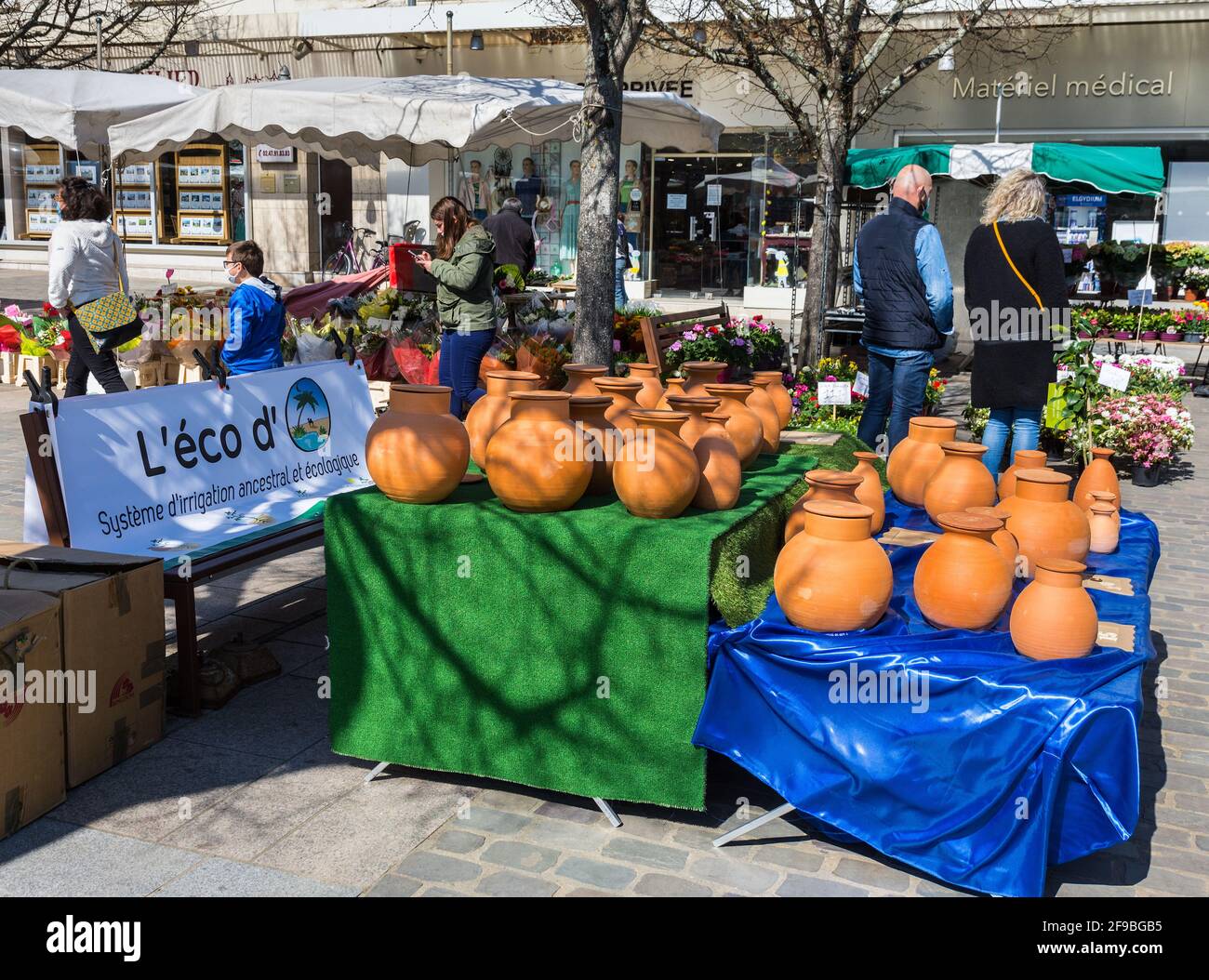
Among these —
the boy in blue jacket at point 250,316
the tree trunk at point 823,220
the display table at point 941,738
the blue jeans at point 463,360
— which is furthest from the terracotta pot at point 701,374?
the tree trunk at point 823,220

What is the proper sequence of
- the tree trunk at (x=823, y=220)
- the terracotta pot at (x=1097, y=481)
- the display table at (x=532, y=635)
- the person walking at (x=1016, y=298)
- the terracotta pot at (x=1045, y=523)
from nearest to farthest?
1. the display table at (x=532, y=635)
2. the terracotta pot at (x=1045, y=523)
3. the terracotta pot at (x=1097, y=481)
4. the person walking at (x=1016, y=298)
5. the tree trunk at (x=823, y=220)

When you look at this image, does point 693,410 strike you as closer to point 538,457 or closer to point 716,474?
point 716,474

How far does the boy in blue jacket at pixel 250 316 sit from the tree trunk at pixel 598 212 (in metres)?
1.77

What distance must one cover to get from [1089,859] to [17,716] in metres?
3.14

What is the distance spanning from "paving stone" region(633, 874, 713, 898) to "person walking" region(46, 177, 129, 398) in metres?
5.99

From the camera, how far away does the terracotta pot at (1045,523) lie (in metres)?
3.82

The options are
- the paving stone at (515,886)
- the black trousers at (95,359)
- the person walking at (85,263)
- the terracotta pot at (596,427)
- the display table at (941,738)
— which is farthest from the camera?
the black trousers at (95,359)

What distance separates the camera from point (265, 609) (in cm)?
534

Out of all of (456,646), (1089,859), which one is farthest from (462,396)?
(1089,859)

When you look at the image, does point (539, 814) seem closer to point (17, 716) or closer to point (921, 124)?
point (17, 716)

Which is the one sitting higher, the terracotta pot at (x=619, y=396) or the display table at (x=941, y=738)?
the terracotta pot at (x=619, y=396)

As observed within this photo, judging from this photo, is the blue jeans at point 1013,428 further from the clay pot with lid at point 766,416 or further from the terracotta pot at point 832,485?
the terracotta pot at point 832,485

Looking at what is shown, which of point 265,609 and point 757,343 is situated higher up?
point 757,343

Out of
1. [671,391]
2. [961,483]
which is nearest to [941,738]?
[961,483]
